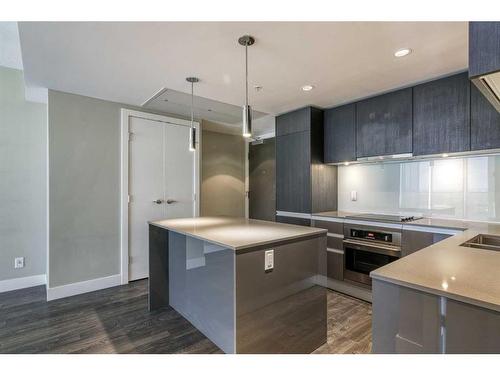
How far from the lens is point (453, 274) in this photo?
42.7 inches

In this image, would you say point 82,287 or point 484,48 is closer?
point 484,48

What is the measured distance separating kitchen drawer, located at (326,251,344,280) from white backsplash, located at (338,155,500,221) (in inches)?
31.5

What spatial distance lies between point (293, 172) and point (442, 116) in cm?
174

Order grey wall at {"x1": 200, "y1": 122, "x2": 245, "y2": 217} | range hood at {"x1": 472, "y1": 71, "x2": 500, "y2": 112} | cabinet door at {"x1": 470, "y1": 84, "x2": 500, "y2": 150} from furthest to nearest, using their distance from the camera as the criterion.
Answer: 1. grey wall at {"x1": 200, "y1": 122, "x2": 245, "y2": 217}
2. cabinet door at {"x1": 470, "y1": 84, "x2": 500, "y2": 150}
3. range hood at {"x1": 472, "y1": 71, "x2": 500, "y2": 112}

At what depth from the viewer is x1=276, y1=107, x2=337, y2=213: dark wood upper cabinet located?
11.4 ft

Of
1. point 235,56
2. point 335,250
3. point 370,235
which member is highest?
point 235,56

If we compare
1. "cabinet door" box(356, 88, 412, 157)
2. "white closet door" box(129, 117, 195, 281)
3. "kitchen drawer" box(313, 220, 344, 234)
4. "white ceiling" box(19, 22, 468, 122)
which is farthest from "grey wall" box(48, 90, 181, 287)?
"cabinet door" box(356, 88, 412, 157)

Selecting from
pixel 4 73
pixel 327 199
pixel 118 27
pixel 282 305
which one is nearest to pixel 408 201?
pixel 327 199

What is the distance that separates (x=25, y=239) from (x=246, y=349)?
10.7 ft

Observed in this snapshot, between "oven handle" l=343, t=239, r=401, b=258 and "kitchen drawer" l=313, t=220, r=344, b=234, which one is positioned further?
"kitchen drawer" l=313, t=220, r=344, b=234

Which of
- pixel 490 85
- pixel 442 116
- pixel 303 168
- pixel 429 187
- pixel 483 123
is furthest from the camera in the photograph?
pixel 303 168

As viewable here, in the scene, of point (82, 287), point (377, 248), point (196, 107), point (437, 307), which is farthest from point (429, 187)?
point (82, 287)

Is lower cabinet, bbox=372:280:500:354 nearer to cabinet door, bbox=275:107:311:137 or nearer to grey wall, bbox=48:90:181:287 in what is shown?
cabinet door, bbox=275:107:311:137

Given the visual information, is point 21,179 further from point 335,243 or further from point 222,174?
point 335,243
